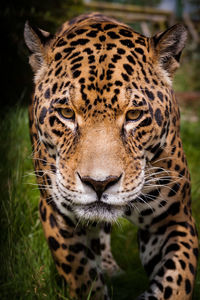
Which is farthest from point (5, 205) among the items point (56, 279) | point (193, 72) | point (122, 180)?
point (193, 72)

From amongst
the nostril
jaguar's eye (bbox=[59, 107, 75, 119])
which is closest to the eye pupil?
jaguar's eye (bbox=[59, 107, 75, 119])

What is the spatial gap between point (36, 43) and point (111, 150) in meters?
1.10

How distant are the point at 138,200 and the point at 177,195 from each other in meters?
0.27

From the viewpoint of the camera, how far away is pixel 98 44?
290 cm

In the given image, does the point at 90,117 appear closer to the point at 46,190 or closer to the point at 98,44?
the point at 98,44

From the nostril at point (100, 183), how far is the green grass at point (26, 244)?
0.80 m

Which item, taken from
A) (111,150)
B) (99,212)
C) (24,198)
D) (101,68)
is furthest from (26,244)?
(101,68)

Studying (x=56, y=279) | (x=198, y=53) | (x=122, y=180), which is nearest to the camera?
(x=122, y=180)

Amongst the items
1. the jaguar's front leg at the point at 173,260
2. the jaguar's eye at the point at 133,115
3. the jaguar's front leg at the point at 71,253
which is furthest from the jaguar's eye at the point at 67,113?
the jaguar's front leg at the point at 173,260

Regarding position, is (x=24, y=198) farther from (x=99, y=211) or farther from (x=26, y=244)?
(x=99, y=211)

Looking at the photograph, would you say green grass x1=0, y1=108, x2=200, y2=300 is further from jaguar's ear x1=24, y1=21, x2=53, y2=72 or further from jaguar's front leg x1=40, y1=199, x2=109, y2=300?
jaguar's ear x1=24, y1=21, x2=53, y2=72

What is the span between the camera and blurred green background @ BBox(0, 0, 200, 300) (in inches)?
119

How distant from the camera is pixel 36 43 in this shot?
3.14 m

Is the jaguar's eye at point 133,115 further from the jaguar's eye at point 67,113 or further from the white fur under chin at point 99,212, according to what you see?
the white fur under chin at point 99,212
